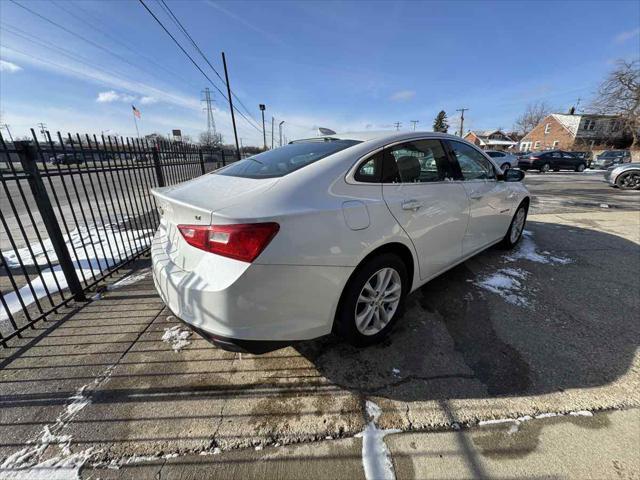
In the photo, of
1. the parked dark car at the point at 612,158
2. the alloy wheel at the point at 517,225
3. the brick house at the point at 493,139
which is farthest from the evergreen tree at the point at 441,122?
the alloy wheel at the point at 517,225

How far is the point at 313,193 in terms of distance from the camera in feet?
5.83

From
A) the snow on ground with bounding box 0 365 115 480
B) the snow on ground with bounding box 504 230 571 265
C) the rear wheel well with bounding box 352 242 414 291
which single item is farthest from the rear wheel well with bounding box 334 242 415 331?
the snow on ground with bounding box 504 230 571 265

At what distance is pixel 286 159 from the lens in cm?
233

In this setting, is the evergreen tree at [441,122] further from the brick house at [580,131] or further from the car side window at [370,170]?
the car side window at [370,170]

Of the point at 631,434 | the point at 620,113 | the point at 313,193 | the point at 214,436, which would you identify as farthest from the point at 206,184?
the point at 620,113

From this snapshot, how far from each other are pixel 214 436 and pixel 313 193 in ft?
5.01

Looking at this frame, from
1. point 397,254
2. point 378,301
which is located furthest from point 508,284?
point 378,301

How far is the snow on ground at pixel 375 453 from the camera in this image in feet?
4.79

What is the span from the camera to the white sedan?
159cm

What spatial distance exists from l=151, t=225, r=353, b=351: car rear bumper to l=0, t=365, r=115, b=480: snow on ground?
0.87 m

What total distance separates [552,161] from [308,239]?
27.3 metres

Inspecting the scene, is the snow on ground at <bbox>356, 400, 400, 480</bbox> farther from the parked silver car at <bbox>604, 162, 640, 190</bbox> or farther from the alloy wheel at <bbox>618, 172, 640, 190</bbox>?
the alloy wheel at <bbox>618, 172, 640, 190</bbox>

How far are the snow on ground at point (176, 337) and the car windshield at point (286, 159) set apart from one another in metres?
1.43

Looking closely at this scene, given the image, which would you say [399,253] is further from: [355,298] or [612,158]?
[612,158]
